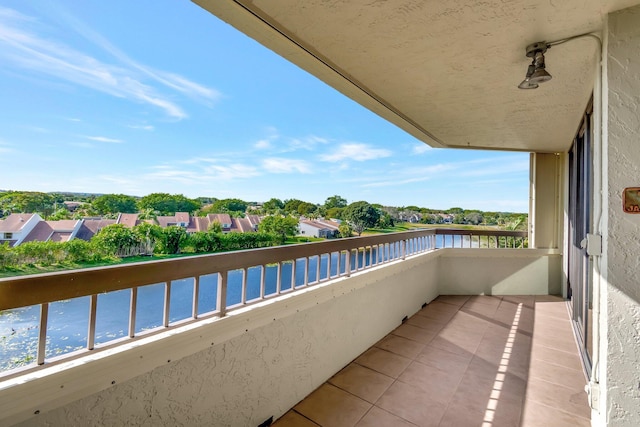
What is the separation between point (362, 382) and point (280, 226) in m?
1.48

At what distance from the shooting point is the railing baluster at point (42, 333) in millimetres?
1003

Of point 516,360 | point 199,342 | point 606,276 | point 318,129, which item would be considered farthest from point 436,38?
point 318,129

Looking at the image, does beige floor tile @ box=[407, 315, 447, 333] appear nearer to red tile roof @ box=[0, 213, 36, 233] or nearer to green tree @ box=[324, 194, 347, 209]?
green tree @ box=[324, 194, 347, 209]

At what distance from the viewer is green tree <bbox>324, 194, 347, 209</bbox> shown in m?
3.70

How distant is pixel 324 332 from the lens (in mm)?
2297

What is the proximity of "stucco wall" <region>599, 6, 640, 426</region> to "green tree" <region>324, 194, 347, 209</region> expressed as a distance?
257 centimetres

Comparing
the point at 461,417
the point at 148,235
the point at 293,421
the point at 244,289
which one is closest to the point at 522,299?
the point at 461,417

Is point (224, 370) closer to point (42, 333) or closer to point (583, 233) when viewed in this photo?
point (42, 333)

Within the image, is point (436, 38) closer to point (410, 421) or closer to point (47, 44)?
point (410, 421)

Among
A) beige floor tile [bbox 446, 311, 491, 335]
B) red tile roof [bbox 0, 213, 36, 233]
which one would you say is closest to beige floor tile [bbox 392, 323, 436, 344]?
beige floor tile [bbox 446, 311, 491, 335]

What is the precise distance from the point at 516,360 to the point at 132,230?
3436mm

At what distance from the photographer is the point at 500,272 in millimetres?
4836

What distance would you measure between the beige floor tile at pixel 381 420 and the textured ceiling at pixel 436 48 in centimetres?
248

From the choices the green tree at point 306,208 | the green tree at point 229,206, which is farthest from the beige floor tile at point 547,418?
the green tree at point 229,206
